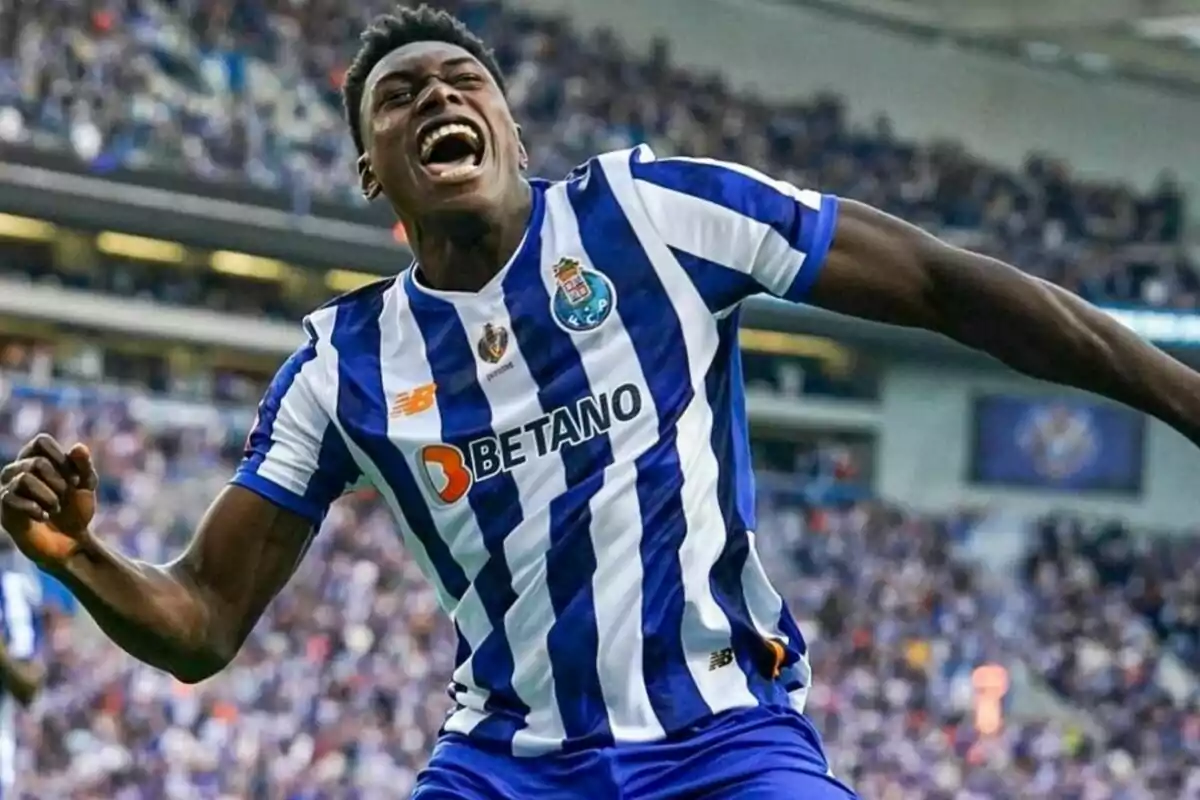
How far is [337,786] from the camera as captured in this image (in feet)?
48.3

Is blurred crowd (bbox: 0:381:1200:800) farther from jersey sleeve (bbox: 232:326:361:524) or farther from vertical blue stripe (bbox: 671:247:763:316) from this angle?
vertical blue stripe (bbox: 671:247:763:316)

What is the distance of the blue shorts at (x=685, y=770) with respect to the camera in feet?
11.2

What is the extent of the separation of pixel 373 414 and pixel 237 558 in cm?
33

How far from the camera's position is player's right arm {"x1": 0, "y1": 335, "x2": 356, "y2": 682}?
3645mm

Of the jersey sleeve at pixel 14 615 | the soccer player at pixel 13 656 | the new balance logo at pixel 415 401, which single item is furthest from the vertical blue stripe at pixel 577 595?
the jersey sleeve at pixel 14 615

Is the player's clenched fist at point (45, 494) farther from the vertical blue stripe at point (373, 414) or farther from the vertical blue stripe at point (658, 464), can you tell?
the vertical blue stripe at point (658, 464)

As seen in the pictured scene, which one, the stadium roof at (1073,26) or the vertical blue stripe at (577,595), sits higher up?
the stadium roof at (1073,26)

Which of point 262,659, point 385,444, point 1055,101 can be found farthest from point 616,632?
point 1055,101

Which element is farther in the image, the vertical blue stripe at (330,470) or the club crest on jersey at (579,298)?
the vertical blue stripe at (330,470)

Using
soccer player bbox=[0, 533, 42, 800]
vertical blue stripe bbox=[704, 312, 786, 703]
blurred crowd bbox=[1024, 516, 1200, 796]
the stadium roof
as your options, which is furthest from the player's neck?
the stadium roof

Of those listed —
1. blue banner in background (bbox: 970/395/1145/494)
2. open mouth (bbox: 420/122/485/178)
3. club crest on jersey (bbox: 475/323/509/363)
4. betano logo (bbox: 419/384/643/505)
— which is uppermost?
open mouth (bbox: 420/122/485/178)

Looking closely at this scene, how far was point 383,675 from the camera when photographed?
634 inches

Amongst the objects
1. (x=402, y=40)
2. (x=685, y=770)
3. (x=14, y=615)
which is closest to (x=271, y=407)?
(x=402, y=40)

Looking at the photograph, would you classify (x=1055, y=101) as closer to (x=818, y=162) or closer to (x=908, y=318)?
(x=818, y=162)
